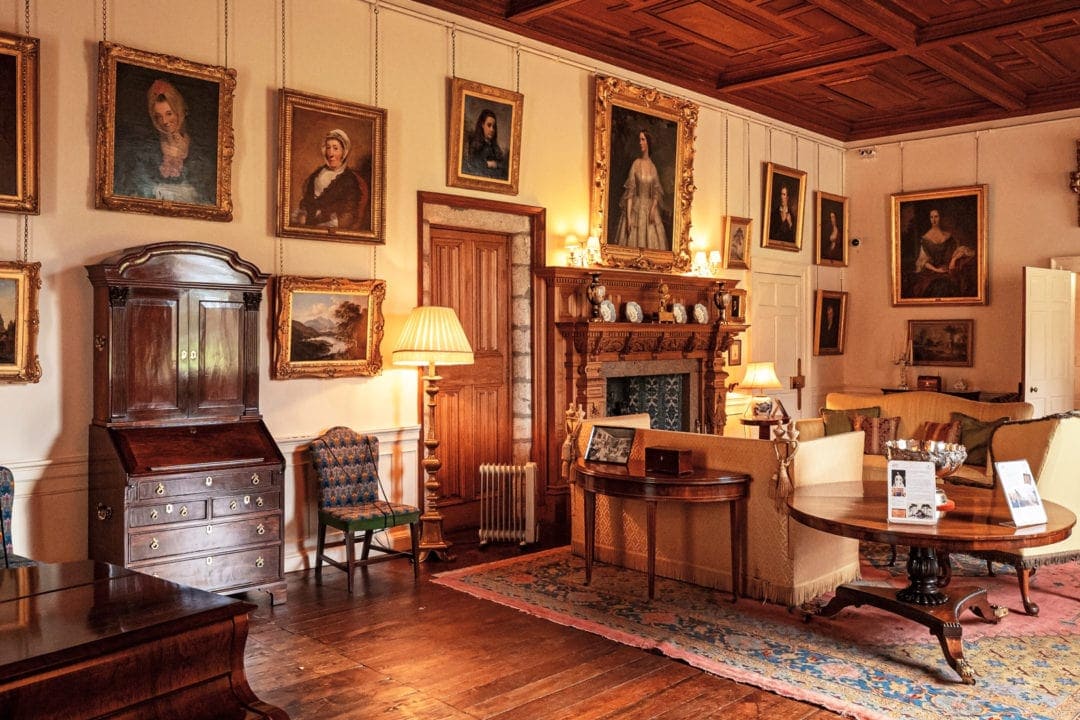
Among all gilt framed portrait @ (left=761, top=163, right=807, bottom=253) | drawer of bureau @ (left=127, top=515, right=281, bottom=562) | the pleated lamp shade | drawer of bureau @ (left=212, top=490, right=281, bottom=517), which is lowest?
drawer of bureau @ (left=127, top=515, right=281, bottom=562)

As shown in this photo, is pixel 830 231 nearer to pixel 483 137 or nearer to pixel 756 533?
pixel 483 137

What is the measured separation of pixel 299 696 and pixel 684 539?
2752 mm

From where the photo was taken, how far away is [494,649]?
15.7ft

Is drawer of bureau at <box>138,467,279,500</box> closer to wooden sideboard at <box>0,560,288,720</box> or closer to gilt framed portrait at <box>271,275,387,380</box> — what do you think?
gilt framed portrait at <box>271,275,387,380</box>

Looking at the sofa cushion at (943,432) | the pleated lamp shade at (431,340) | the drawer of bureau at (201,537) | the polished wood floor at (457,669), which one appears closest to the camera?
the polished wood floor at (457,669)

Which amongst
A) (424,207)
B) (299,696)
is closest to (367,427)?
(424,207)

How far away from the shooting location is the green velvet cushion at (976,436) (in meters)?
7.51

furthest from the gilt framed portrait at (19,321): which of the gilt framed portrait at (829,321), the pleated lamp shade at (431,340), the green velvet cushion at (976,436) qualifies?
the gilt framed portrait at (829,321)

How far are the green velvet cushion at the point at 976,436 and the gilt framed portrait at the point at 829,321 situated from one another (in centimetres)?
366

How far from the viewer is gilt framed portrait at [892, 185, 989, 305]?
1078 cm

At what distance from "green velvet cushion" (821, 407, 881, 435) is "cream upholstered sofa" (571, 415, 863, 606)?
7.70 feet

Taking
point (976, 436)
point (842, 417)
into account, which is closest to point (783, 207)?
point (842, 417)

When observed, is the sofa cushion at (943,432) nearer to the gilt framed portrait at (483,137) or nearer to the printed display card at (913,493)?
the printed display card at (913,493)

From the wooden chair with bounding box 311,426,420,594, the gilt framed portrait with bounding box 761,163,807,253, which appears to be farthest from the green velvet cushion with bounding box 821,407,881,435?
the wooden chair with bounding box 311,426,420,594
